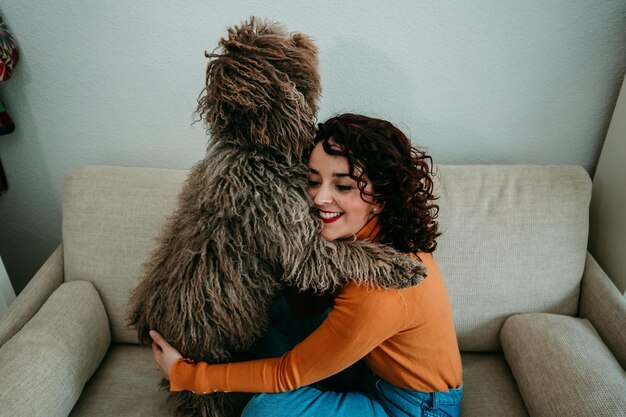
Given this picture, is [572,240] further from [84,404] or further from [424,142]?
[84,404]

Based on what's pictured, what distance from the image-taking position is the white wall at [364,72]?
1161 millimetres

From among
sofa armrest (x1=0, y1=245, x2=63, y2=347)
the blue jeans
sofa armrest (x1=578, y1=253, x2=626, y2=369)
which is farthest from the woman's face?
sofa armrest (x1=0, y1=245, x2=63, y2=347)

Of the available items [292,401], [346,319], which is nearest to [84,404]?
[292,401]

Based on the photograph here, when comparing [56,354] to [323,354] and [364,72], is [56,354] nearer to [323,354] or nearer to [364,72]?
[323,354]

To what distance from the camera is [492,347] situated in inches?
49.2

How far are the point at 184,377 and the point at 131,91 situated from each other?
91cm

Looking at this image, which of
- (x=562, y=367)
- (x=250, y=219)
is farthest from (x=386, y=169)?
(x=562, y=367)

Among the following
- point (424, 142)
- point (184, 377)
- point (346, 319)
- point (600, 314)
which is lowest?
point (600, 314)

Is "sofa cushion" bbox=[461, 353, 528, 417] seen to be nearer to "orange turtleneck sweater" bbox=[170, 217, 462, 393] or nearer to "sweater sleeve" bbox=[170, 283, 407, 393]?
"orange turtleneck sweater" bbox=[170, 217, 462, 393]

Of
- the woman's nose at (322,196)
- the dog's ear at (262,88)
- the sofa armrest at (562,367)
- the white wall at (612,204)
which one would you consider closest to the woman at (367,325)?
the woman's nose at (322,196)

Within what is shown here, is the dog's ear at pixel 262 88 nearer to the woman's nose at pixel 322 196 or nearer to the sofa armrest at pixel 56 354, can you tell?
the woman's nose at pixel 322 196

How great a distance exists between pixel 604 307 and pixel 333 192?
0.91m

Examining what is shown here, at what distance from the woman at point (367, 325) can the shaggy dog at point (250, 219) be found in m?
0.05

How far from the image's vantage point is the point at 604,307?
→ 1138 mm
